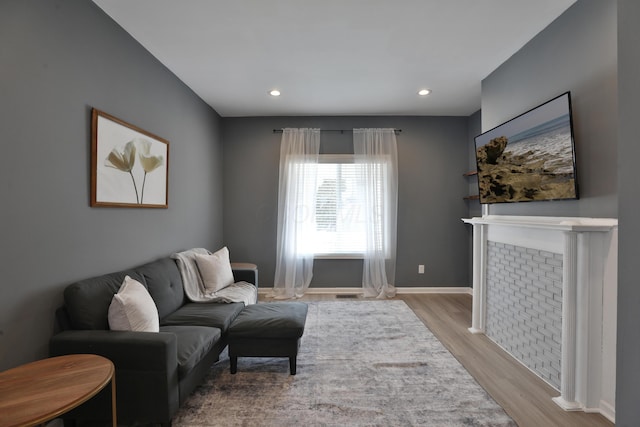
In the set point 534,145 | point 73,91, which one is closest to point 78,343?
point 73,91

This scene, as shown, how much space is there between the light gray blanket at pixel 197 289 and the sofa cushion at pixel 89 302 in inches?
35.7

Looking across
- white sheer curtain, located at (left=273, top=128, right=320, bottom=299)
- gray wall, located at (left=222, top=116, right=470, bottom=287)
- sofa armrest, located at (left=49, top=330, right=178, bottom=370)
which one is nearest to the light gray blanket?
sofa armrest, located at (left=49, top=330, right=178, bottom=370)

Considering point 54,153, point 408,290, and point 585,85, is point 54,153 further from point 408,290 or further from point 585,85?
point 408,290

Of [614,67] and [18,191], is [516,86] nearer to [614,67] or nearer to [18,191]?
[614,67]

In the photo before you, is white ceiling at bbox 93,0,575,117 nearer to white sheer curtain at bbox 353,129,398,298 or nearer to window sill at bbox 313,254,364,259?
white sheer curtain at bbox 353,129,398,298

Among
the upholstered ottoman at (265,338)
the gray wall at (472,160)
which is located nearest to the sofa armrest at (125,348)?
the upholstered ottoman at (265,338)

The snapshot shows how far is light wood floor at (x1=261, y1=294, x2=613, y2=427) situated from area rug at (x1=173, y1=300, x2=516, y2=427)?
10cm

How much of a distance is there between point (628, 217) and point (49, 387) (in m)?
2.08

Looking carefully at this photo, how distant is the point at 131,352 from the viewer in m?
1.64

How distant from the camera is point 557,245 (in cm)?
216

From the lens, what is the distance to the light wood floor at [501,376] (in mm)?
1886

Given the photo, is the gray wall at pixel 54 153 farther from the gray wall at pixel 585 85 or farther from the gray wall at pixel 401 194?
the gray wall at pixel 585 85

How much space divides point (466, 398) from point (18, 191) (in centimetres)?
297

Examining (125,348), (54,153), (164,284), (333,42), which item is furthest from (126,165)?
(333,42)
